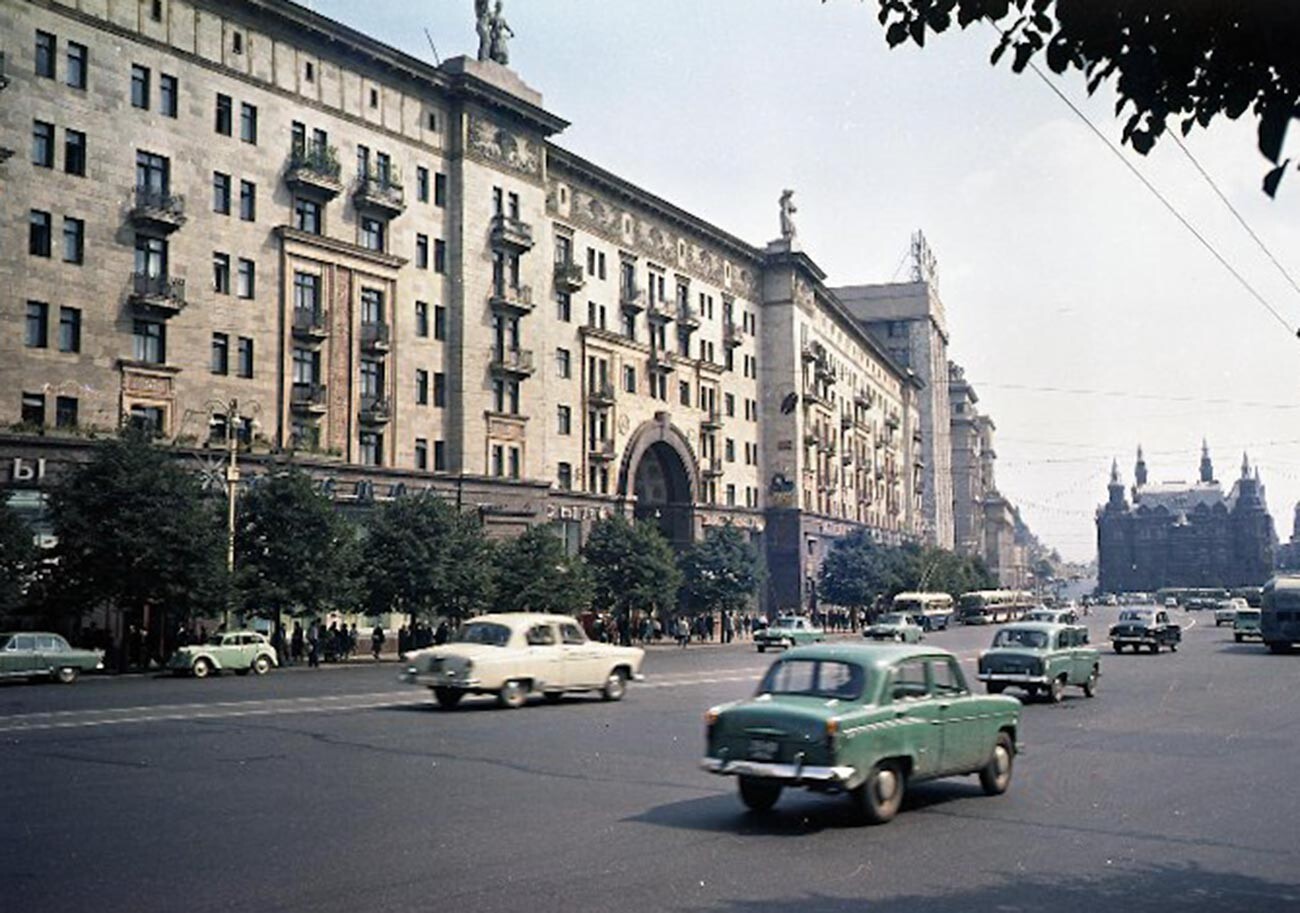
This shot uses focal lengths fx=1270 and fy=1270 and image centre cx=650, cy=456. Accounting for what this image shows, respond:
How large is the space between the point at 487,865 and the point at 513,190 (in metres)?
52.0

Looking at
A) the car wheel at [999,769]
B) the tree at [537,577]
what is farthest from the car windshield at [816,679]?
the tree at [537,577]

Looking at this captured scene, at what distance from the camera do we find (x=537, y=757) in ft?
51.6

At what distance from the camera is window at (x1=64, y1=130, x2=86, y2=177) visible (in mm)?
40656

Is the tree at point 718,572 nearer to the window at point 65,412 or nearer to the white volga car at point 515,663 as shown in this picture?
the window at point 65,412

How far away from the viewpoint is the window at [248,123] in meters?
46.2

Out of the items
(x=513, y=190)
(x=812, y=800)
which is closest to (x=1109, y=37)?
(x=812, y=800)

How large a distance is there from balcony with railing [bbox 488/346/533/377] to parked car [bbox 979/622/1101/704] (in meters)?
34.1

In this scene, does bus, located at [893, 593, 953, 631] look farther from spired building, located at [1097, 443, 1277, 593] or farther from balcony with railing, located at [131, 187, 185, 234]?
spired building, located at [1097, 443, 1277, 593]

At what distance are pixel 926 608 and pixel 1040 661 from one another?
57.9 m

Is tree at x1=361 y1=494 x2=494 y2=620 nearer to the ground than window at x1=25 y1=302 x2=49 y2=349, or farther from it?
nearer to the ground

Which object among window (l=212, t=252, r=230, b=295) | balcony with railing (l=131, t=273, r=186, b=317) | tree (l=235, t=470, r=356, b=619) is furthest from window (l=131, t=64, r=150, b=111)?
tree (l=235, t=470, r=356, b=619)

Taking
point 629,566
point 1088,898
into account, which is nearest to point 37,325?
point 629,566

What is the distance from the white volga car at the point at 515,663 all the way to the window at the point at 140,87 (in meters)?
27.7

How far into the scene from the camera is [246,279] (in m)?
46.4
